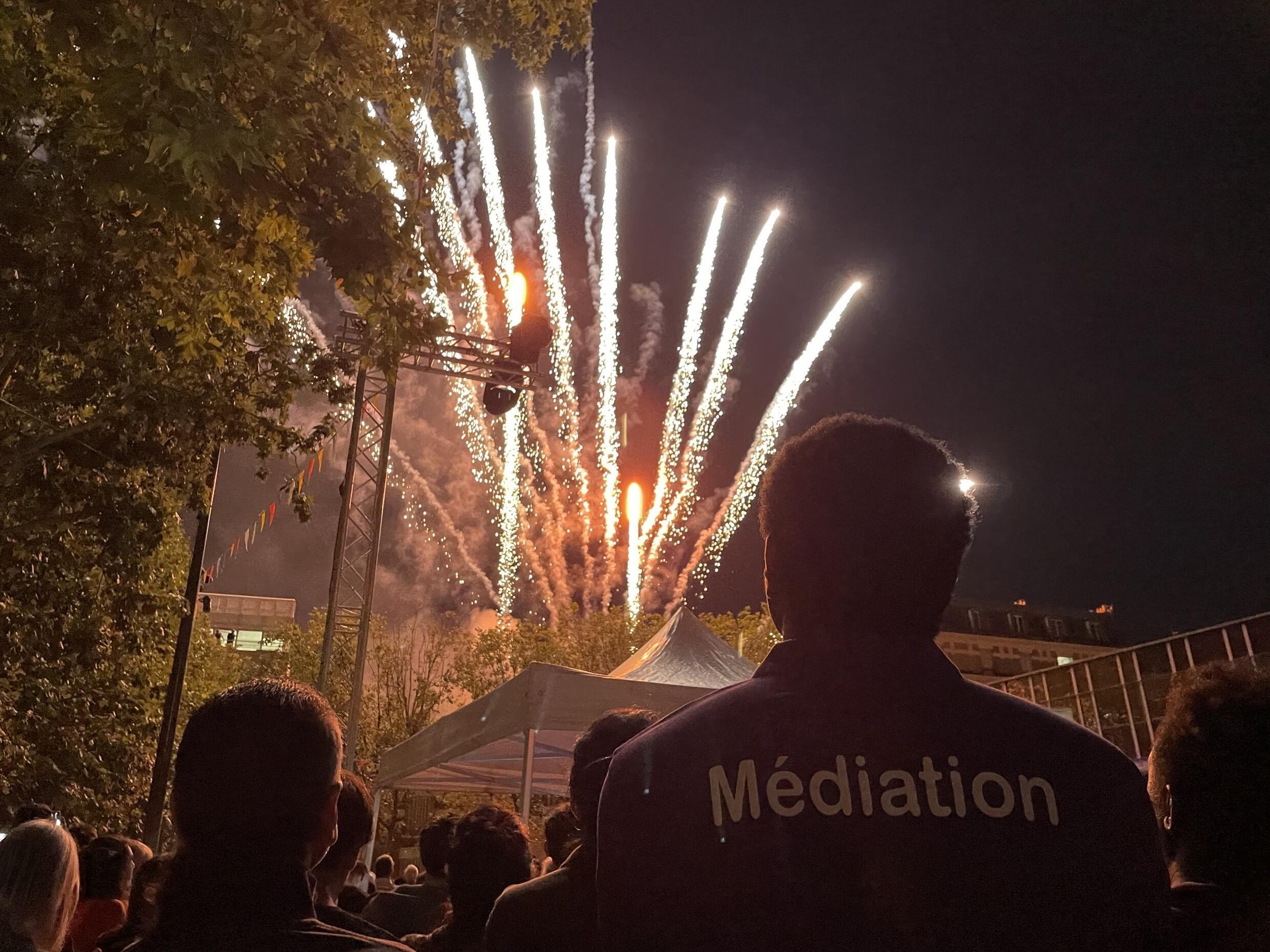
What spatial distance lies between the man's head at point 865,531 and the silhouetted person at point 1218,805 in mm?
953

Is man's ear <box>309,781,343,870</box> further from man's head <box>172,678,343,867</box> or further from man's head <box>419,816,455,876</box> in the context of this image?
man's head <box>419,816,455,876</box>

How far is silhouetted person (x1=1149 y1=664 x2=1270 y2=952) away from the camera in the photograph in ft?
6.61

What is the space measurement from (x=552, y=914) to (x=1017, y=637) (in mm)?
83171

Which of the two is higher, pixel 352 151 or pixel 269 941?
pixel 352 151

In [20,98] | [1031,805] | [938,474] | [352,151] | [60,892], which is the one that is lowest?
[60,892]

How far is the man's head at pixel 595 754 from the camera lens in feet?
9.90

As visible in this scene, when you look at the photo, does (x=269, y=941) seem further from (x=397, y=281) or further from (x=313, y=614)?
(x=313, y=614)

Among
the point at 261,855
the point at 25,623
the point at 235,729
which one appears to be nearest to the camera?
the point at 261,855

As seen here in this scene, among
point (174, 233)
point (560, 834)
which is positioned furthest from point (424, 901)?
point (174, 233)

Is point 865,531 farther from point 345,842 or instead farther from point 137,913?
point 137,913

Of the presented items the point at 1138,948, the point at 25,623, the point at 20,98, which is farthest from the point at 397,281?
the point at 25,623

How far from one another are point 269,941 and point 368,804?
231 centimetres

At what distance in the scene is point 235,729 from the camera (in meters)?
2.02

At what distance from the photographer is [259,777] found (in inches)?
77.4
